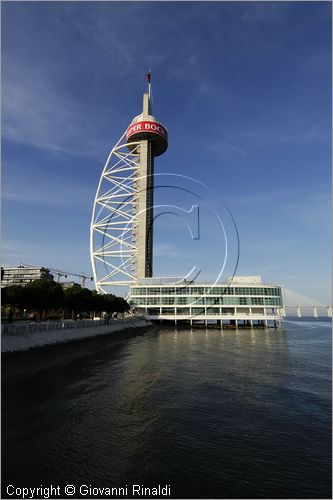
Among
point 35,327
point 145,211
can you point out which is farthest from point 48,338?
point 145,211

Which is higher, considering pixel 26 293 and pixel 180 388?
pixel 26 293

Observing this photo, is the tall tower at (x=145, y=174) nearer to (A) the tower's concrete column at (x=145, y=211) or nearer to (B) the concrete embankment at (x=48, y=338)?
(A) the tower's concrete column at (x=145, y=211)

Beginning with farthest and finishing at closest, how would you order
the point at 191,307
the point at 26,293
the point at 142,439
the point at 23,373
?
1. the point at 191,307
2. the point at 26,293
3. the point at 23,373
4. the point at 142,439

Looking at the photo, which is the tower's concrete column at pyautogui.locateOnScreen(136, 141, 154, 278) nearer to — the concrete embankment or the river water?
the concrete embankment

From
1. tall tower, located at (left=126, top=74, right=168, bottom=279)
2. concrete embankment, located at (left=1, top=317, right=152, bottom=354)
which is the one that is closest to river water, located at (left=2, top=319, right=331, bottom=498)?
concrete embankment, located at (left=1, top=317, right=152, bottom=354)

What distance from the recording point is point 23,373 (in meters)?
29.2

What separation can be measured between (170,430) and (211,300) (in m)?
114

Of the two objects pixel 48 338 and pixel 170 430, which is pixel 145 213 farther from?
pixel 170 430

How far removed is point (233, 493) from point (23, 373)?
23.5 metres

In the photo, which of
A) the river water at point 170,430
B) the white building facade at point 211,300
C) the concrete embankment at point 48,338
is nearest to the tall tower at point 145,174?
the white building facade at point 211,300

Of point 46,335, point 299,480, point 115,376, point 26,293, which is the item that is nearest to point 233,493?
point 299,480

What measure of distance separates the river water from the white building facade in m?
94.9

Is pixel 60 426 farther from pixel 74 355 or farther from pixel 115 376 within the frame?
pixel 74 355

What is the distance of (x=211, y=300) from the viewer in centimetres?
12888
